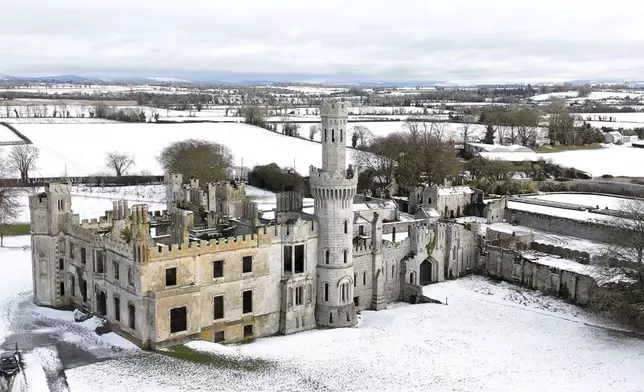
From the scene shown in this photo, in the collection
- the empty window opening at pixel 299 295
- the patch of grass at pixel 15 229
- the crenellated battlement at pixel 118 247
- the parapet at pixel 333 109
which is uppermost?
the parapet at pixel 333 109

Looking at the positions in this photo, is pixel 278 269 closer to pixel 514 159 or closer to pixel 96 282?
pixel 96 282

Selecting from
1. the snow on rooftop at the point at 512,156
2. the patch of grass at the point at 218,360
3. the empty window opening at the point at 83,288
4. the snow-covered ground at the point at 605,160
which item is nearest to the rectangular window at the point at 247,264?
the patch of grass at the point at 218,360

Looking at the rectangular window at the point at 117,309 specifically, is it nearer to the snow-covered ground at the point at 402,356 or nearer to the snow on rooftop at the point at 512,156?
the snow-covered ground at the point at 402,356

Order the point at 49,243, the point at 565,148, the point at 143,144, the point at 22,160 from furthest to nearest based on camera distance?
the point at 565,148
the point at 143,144
the point at 22,160
the point at 49,243

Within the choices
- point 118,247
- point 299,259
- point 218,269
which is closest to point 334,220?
point 299,259

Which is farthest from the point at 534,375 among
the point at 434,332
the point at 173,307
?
the point at 173,307

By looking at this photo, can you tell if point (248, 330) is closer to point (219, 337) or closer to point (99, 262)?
point (219, 337)

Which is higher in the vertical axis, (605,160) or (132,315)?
(605,160)
